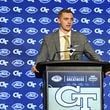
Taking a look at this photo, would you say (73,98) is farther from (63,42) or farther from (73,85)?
(63,42)

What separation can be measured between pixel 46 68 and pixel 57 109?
0.88ft

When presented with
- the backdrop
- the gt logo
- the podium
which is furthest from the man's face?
the backdrop

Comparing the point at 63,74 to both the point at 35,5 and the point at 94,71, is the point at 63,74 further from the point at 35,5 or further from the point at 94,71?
the point at 35,5

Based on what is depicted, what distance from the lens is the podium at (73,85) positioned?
3.11 m

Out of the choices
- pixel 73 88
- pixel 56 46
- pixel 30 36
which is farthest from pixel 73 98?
pixel 30 36

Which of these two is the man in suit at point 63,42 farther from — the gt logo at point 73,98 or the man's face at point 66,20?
the gt logo at point 73,98

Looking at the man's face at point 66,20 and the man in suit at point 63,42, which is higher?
the man's face at point 66,20

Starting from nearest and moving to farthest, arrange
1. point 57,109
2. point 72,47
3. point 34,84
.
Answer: point 57,109
point 72,47
point 34,84

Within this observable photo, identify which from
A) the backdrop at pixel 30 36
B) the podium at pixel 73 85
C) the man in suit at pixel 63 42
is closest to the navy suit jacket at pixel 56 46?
the man in suit at pixel 63 42

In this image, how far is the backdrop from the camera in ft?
16.8

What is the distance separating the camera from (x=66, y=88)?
123 inches

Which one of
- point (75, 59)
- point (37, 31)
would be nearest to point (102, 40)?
point (37, 31)

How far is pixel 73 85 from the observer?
314cm

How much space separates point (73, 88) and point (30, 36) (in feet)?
7.30
